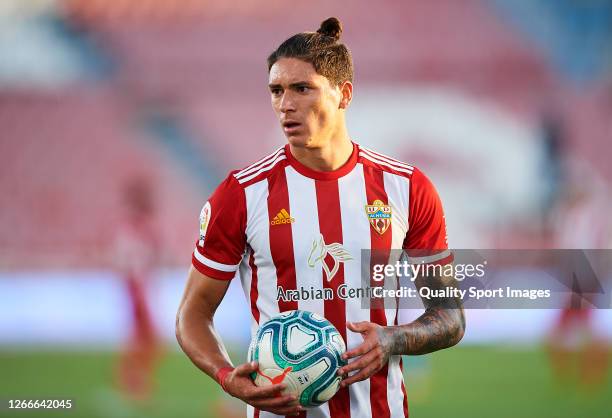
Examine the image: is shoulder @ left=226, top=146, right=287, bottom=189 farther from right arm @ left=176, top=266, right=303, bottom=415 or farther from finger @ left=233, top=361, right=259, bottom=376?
finger @ left=233, top=361, right=259, bottom=376

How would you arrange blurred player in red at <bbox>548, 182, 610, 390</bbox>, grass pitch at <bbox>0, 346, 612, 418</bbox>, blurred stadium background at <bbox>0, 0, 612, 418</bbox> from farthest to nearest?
blurred stadium background at <bbox>0, 0, 612, 418</bbox> → blurred player in red at <bbox>548, 182, 610, 390</bbox> → grass pitch at <bbox>0, 346, 612, 418</bbox>

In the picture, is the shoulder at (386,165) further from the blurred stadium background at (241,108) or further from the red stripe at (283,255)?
the blurred stadium background at (241,108)

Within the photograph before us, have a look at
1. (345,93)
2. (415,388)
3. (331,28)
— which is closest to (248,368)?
(345,93)

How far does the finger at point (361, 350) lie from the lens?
2568 mm

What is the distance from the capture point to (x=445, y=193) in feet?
38.6

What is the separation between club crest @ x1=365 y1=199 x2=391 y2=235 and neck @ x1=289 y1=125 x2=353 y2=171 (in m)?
0.19

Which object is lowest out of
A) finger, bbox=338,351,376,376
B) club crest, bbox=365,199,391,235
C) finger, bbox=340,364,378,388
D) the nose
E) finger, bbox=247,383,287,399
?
finger, bbox=247,383,287,399

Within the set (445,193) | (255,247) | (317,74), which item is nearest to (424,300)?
(255,247)

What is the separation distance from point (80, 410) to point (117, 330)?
3.21 meters

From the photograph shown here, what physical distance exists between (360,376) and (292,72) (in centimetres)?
100

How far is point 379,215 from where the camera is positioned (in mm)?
2943

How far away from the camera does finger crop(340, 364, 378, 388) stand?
2623 mm

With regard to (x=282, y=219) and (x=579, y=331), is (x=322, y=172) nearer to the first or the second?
(x=282, y=219)
